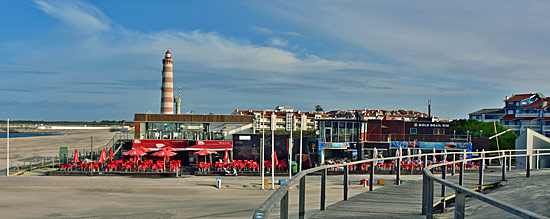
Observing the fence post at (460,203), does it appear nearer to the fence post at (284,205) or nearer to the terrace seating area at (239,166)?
the fence post at (284,205)

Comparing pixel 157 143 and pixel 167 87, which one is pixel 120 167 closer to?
pixel 157 143

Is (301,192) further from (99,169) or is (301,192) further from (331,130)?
(331,130)

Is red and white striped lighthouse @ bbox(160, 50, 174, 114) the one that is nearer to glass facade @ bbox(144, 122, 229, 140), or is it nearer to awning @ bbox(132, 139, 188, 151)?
glass facade @ bbox(144, 122, 229, 140)

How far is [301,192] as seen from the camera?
514 centimetres

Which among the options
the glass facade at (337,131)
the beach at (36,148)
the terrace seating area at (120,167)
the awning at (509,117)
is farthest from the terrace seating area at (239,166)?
the awning at (509,117)

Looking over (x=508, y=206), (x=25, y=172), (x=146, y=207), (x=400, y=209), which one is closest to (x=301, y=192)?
(x=400, y=209)

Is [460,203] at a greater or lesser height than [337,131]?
greater

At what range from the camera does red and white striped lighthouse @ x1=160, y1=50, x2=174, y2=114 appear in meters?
62.3

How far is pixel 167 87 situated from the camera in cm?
6259

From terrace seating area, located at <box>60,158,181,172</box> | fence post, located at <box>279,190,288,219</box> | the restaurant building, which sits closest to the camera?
fence post, located at <box>279,190,288,219</box>

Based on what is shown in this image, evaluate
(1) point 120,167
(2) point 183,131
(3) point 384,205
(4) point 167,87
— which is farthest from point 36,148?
(3) point 384,205

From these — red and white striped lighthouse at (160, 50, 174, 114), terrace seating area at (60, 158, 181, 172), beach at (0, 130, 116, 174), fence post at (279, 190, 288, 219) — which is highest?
red and white striped lighthouse at (160, 50, 174, 114)

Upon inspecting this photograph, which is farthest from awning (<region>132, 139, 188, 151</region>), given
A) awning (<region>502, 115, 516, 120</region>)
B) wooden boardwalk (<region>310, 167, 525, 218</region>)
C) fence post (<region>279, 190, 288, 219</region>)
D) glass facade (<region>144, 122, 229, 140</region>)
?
awning (<region>502, 115, 516, 120</region>)

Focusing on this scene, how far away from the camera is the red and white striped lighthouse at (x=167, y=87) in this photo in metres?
62.3
